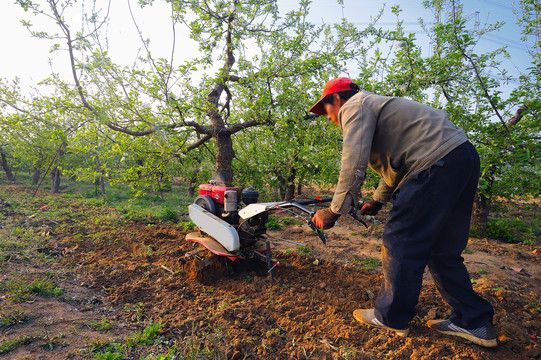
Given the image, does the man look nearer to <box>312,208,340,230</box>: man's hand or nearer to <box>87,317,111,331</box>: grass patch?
<box>312,208,340,230</box>: man's hand

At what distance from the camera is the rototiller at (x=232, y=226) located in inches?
139

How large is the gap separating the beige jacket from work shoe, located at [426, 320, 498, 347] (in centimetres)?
129

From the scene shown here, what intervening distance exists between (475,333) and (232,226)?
102 inches

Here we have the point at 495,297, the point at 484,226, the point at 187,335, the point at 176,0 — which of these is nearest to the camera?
the point at 187,335

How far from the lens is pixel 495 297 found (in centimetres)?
312

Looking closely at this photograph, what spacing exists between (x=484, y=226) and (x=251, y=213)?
658 cm

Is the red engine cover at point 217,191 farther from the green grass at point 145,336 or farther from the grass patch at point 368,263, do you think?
the grass patch at point 368,263

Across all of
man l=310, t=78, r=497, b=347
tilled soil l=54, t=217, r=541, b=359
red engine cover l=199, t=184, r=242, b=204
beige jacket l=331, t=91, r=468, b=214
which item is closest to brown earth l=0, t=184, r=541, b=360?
tilled soil l=54, t=217, r=541, b=359

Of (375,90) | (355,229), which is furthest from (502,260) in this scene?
(375,90)

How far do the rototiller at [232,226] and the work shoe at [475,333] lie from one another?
5.66 feet

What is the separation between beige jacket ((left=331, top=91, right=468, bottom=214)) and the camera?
216 centimetres

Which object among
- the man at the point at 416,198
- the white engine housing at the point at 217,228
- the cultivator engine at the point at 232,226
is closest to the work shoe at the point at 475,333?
the man at the point at 416,198

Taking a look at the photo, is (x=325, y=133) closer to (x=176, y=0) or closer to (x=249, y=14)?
(x=249, y=14)

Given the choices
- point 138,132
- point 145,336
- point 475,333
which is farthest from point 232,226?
point 138,132
